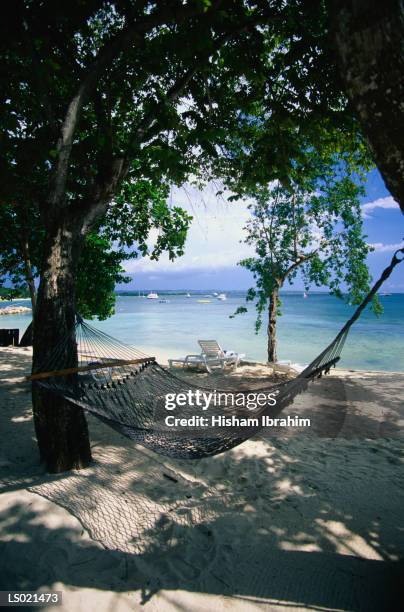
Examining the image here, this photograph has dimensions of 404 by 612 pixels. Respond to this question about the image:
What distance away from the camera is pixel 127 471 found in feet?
10.6

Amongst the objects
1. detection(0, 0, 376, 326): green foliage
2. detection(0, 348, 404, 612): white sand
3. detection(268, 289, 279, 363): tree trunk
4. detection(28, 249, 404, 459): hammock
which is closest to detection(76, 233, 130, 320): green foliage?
detection(0, 0, 376, 326): green foliage

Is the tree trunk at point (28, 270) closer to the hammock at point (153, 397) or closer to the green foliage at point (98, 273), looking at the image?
the green foliage at point (98, 273)

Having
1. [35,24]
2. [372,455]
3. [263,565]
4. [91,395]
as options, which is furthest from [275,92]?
[263,565]

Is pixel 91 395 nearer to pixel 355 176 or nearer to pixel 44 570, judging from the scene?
pixel 44 570

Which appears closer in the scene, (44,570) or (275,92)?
(44,570)

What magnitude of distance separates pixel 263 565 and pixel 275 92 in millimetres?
4395

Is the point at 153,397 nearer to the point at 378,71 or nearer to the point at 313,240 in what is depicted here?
the point at 378,71

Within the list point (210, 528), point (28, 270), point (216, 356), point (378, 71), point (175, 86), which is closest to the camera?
point (378, 71)

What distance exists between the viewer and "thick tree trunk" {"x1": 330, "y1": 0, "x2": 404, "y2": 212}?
1.27m

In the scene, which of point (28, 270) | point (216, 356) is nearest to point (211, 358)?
point (216, 356)

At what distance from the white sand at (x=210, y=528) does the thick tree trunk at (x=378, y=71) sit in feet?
7.22

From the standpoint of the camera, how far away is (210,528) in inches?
98.6

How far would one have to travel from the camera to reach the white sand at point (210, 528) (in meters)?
1.96

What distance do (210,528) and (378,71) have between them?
112 inches
